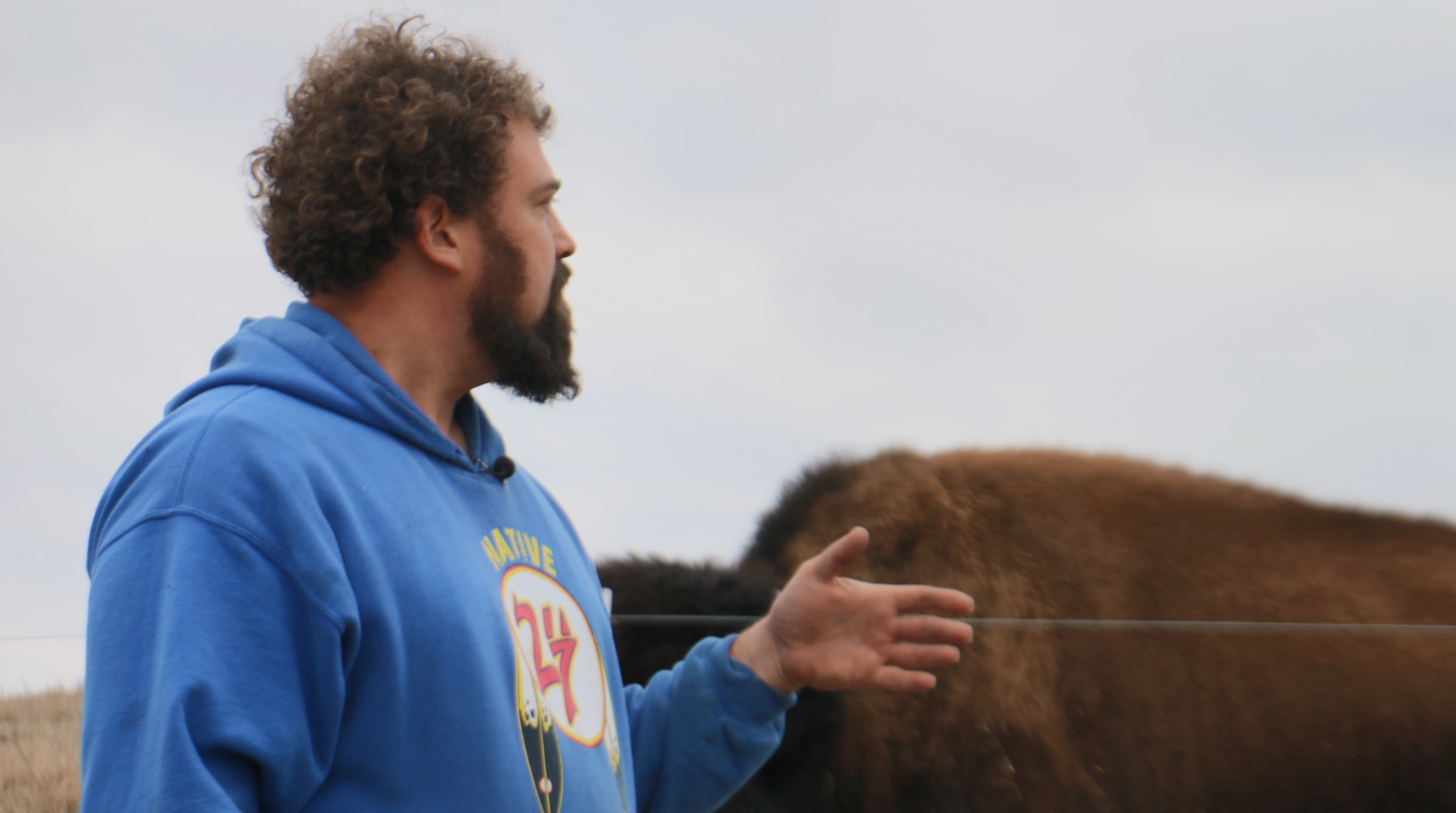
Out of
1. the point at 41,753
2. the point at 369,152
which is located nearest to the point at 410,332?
the point at 369,152

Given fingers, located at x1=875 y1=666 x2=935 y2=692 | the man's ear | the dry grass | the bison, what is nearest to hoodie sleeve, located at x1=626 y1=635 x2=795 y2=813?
fingers, located at x1=875 y1=666 x2=935 y2=692

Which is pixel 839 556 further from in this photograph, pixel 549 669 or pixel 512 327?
pixel 512 327

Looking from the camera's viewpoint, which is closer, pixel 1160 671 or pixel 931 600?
pixel 931 600

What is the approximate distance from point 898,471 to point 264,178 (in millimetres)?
3003

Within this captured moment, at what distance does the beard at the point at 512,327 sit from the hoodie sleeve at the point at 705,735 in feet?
1.75

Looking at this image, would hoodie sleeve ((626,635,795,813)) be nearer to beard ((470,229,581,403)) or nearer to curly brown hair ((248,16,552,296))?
beard ((470,229,581,403))

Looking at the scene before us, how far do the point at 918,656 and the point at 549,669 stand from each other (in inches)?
22.7

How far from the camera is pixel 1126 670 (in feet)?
12.3

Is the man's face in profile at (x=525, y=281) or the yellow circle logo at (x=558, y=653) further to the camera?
the man's face in profile at (x=525, y=281)

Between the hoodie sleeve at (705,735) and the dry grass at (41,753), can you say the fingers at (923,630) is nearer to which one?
the hoodie sleeve at (705,735)

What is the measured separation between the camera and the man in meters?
1.00

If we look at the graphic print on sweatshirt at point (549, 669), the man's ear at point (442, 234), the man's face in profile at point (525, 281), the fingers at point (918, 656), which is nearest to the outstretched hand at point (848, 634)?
the fingers at point (918, 656)

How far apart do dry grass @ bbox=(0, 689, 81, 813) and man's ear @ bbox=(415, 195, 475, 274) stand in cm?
180

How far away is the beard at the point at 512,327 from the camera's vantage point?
1508mm
